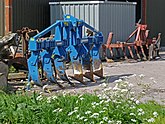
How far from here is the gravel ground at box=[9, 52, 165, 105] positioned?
34.6 feet

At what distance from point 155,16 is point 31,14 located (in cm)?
670

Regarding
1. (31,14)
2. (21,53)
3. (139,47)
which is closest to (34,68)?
(21,53)

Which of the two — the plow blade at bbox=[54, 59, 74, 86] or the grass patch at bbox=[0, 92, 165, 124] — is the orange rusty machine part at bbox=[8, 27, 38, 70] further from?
the grass patch at bbox=[0, 92, 165, 124]

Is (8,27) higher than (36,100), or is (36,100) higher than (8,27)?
(8,27)

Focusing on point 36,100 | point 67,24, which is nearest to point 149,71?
point 67,24

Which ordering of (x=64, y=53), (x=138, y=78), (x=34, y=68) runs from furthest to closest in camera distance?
1. (x=138, y=78)
2. (x=64, y=53)
3. (x=34, y=68)

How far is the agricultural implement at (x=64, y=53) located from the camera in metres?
11.1

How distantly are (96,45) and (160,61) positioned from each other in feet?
18.0

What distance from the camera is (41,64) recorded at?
1161cm

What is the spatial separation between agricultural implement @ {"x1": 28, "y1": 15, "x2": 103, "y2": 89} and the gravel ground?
267mm

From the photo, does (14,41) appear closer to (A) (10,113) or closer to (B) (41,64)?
(B) (41,64)

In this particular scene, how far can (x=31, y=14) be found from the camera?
57.2 feet

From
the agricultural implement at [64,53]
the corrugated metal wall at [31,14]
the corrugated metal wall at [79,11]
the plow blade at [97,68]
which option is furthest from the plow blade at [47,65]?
the corrugated metal wall at [79,11]

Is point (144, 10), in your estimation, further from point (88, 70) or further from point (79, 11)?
point (88, 70)
